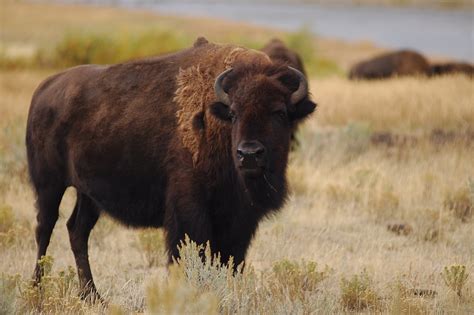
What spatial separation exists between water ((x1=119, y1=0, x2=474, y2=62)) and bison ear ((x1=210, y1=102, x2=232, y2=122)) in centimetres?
2743

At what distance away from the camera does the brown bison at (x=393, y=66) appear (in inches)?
887

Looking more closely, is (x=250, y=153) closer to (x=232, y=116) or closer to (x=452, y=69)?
(x=232, y=116)

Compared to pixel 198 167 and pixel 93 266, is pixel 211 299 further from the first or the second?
pixel 93 266

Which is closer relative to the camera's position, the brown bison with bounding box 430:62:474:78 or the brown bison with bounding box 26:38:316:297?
the brown bison with bounding box 26:38:316:297

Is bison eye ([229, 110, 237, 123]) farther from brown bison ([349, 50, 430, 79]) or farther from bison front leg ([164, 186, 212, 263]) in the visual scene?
brown bison ([349, 50, 430, 79])

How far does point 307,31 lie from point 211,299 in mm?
29721

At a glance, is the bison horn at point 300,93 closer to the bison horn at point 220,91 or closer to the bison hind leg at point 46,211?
the bison horn at point 220,91

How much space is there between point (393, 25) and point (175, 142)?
197ft

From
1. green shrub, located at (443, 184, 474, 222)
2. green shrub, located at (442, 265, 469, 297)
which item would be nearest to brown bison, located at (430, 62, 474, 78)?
green shrub, located at (443, 184, 474, 222)

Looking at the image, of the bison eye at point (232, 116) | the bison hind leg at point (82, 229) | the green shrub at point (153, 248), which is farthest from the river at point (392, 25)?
the bison eye at point (232, 116)

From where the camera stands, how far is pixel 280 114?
6.38 metres

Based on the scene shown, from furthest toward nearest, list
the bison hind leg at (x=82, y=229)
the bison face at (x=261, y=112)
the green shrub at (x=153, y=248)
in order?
the green shrub at (x=153, y=248), the bison hind leg at (x=82, y=229), the bison face at (x=261, y=112)

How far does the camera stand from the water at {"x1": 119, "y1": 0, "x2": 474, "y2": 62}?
4788cm

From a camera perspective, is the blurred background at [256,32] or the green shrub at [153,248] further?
the blurred background at [256,32]
